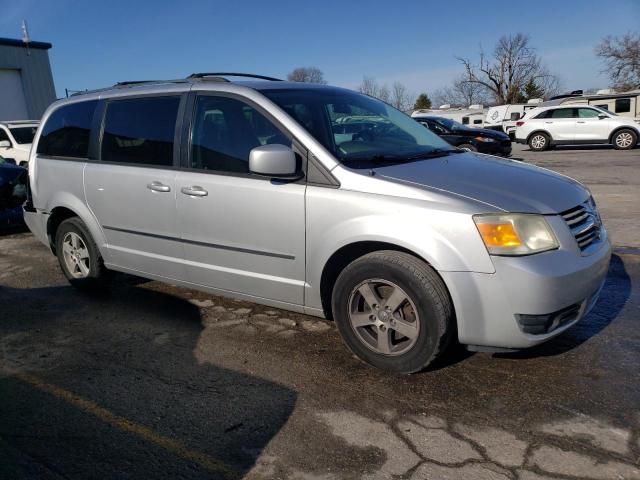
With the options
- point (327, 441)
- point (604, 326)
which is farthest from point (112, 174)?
point (604, 326)

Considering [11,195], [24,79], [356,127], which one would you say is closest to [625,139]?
[356,127]

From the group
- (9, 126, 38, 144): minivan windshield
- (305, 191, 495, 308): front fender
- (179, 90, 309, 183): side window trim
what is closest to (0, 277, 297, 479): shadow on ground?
(305, 191, 495, 308): front fender

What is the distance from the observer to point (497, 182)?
3.27m

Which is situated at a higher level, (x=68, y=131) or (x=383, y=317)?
(x=68, y=131)

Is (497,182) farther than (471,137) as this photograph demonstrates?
No

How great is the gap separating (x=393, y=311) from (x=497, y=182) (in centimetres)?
99

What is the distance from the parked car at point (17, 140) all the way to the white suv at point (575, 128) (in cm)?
1655

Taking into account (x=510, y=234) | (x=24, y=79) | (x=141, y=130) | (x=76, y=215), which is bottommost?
(x=76, y=215)

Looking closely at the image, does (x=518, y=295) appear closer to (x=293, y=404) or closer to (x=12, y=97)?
(x=293, y=404)

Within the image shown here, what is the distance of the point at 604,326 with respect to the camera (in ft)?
12.8

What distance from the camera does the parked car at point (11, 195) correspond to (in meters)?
7.93

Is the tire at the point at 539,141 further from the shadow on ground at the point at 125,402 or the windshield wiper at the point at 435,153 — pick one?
the shadow on ground at the point at 125,402

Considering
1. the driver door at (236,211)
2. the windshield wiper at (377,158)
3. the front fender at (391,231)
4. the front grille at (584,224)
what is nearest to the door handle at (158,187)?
the driver door at (236,211)

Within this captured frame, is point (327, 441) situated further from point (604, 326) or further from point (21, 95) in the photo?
point (21, 95)
